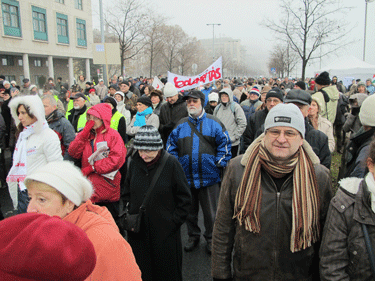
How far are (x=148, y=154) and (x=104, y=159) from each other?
3.26 ft

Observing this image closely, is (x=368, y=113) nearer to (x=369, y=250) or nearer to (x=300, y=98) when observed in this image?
(x=300, y=98)

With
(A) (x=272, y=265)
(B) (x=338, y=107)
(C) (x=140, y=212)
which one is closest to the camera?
(A) (x=272, y=265)

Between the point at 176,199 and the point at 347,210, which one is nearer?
the point at 347,210

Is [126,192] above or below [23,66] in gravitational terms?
below

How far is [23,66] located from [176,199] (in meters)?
33.1

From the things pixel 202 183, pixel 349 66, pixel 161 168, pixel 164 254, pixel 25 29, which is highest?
pixel 25 29

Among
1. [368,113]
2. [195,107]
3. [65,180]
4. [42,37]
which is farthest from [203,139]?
[42,37]

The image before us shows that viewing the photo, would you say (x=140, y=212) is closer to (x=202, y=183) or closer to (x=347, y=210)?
(x=202, y=183)

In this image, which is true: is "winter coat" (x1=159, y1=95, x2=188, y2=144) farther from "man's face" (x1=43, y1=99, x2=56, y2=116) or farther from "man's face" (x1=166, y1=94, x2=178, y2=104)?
"man's face" (x1=43, y1=99, x2=56, y2=116)

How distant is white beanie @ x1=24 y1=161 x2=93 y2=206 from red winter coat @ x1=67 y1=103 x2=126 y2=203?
6.25ft

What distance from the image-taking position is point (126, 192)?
339cm

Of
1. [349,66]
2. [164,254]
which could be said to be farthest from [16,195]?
[349,66]

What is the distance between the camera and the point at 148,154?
124 inches

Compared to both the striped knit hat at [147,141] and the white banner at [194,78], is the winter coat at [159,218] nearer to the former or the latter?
the striped knit hat at [147,141]
